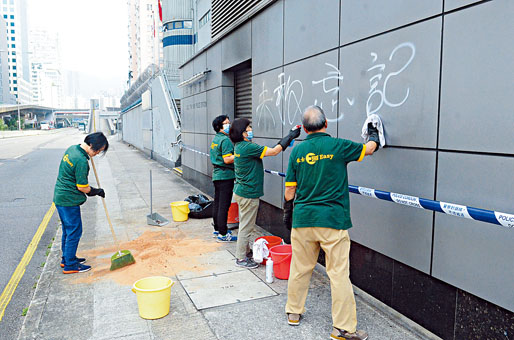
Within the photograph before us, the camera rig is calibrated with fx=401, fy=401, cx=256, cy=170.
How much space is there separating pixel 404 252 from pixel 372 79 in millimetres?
1782

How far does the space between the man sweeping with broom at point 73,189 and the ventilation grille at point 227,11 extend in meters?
3.82

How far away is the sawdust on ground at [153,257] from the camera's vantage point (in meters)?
5.17

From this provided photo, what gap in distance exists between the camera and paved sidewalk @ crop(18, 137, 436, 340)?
3715 millimetres

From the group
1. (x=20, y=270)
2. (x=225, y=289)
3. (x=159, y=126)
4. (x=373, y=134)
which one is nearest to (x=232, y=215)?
(x=225, y=289)

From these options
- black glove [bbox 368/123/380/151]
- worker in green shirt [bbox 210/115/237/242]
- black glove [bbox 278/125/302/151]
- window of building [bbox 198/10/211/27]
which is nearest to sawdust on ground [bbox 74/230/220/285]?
worker in green shirt [bbox 210/115/237/242]

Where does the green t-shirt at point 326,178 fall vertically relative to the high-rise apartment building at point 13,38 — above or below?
below

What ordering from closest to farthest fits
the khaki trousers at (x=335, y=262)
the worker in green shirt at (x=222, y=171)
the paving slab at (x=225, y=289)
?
the khaki trousers at (x=335, y=262) < the paving slab at (x=225, y=289) < the worker in green shirt at (x=222, y=171)

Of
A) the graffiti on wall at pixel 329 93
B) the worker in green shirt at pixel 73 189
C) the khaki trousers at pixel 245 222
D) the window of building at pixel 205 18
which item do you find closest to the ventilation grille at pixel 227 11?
the graffiti on wall at pixel 329 93

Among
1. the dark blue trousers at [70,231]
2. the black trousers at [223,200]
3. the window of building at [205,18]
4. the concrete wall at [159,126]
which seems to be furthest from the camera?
the window of building at [205,18]

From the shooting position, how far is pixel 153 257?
5809 mm

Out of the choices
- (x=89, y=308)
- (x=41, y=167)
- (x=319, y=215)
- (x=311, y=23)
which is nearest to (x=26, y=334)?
(x=89, y=308)

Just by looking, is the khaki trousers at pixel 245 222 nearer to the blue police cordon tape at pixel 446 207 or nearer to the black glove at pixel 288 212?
the black glove at pixel 288 212

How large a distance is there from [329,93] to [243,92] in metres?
3.93

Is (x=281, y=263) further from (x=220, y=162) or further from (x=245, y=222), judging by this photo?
(x=220, y=162)
